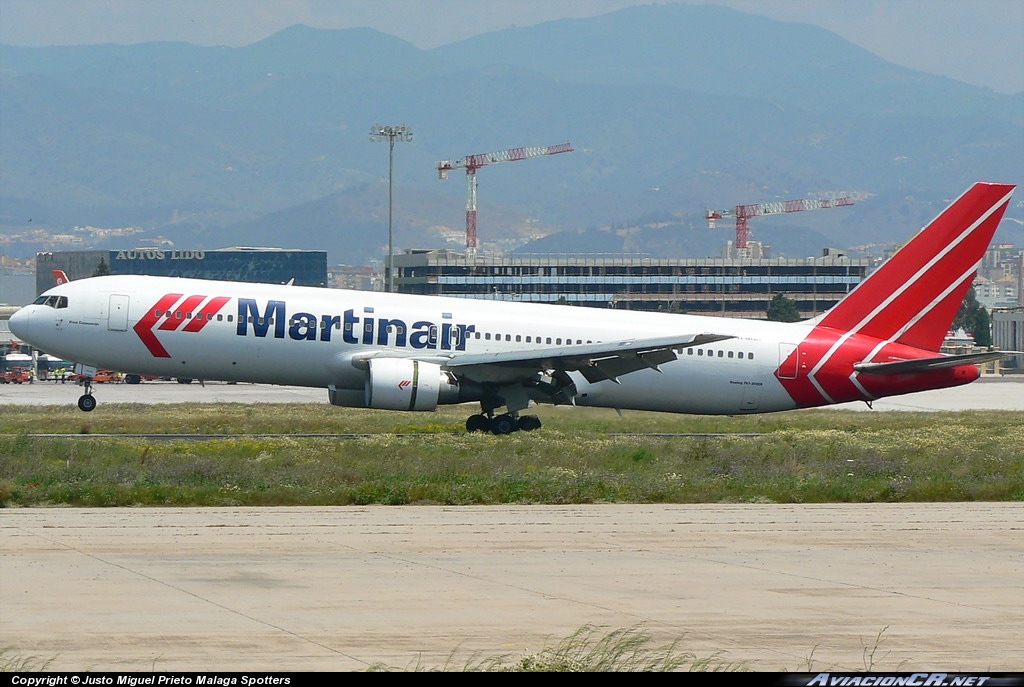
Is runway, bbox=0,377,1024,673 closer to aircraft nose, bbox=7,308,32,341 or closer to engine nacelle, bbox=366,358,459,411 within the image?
engine nacelle, bbox=366,358,459,411

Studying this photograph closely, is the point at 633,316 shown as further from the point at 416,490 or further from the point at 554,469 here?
the point at 416,490

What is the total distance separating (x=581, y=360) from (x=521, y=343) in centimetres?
243

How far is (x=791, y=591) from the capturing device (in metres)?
16.2

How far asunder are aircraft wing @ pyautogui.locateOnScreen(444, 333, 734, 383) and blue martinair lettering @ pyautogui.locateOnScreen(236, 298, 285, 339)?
4216mm

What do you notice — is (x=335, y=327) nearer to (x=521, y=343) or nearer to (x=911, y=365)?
(x=521, y=343)

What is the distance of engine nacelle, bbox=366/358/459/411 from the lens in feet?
113

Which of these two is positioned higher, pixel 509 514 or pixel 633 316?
pixel 633 316

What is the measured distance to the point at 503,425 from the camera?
119ft

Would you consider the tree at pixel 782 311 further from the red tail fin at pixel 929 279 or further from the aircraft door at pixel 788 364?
the aircraft door at pixel 788 364

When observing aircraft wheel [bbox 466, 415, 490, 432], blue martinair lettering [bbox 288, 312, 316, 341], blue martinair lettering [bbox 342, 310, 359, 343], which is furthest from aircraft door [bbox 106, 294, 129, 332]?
aircraft wheel [bbox 466, 415, 490, 432]

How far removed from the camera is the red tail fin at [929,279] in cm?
3894

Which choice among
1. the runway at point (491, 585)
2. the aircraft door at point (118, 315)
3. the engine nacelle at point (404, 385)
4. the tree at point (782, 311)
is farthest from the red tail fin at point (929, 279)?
the tree at point (782, 311)

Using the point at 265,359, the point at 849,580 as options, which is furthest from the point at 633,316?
the point at 849,580
